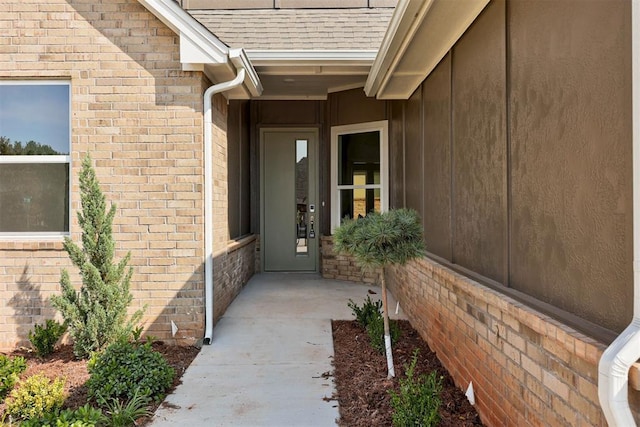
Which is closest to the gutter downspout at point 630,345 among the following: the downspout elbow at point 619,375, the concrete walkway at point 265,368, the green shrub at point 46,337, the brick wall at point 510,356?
the downspout elbow at point 619,375

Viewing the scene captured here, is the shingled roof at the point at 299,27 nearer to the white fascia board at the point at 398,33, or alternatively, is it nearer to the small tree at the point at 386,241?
the white fascia board at the point at 398,33

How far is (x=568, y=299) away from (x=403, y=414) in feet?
4.28

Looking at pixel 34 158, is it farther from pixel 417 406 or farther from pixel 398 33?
pixel 417 406

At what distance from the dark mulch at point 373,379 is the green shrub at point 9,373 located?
266 cm

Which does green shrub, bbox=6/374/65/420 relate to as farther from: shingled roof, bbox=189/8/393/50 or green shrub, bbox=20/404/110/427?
shingled roof, bbox=189/8/393/50

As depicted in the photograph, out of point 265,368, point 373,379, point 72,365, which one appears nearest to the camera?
point 373,379

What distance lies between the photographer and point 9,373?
368 cm

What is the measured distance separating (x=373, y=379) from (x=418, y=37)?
2964 mm

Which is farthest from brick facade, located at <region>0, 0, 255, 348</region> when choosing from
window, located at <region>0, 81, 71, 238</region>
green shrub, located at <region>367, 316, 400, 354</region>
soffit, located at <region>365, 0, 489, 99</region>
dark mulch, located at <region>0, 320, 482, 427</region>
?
soffit, located at <region>365, 0, 489, 99</region>

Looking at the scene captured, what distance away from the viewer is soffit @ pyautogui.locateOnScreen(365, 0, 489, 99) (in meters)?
3.30

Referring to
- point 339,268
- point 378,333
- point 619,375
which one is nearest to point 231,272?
point 339,268

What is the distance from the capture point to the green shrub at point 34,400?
3.12m

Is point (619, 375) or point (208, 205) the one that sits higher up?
point (208, 205)

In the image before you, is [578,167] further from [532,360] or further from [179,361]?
[179,361]
